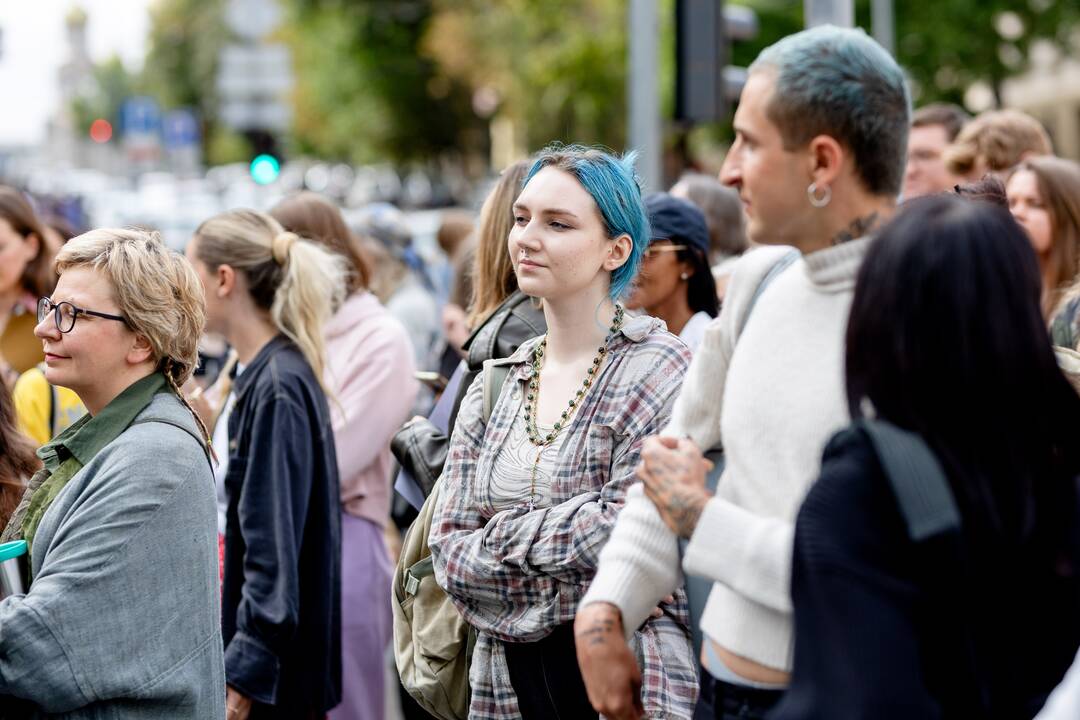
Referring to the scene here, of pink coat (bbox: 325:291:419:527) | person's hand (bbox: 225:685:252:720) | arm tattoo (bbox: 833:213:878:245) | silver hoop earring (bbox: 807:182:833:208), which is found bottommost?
person's hand (bbox: 225:685:252:720)

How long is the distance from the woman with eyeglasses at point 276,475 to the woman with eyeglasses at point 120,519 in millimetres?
906

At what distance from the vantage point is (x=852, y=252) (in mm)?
2369

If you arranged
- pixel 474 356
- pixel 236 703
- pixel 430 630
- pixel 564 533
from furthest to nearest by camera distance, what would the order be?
1. pixel 236 703
2. pixel 474 356
3. pixel 430 630
4. pixel 564 533

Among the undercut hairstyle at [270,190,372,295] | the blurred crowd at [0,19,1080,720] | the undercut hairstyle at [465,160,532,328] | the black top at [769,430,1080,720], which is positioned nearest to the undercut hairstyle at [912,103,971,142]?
the blurred crowd at [0,19,1080,720]

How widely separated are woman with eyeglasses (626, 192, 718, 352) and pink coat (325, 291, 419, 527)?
1.10 meters

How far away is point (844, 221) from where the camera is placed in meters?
2.42

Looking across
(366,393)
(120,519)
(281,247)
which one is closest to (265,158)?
(366,393)

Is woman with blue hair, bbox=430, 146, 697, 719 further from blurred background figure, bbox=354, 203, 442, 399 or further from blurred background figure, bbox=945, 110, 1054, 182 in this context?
blurred background figure, bbox=354, 203, 442, 399

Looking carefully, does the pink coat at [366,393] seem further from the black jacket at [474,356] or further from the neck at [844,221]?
the neck at [844,221]

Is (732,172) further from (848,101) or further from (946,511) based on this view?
(946,511)

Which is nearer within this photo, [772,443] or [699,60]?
[772,443]

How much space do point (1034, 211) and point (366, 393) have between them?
254 cm

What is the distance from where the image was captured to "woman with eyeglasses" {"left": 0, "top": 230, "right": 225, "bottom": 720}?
294cm

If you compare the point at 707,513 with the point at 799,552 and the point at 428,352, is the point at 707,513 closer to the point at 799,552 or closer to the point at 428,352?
the point at 799,552
